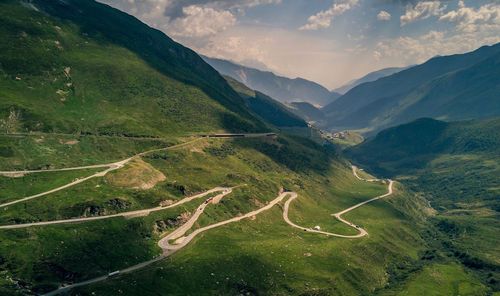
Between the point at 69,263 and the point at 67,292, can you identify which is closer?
the point at 67,292

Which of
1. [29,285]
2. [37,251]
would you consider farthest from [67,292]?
[37,251]

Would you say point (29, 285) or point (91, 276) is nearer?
point (29, 285)

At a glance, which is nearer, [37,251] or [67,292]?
[67,292]

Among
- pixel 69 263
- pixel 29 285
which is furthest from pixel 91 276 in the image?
pixel 29 285

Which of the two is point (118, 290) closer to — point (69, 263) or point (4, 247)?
point (69, 263)

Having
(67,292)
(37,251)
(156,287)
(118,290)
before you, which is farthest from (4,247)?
(156,287)

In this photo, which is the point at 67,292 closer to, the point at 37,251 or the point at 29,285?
the point at 29,285

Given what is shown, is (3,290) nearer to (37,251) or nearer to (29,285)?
(29,285)
